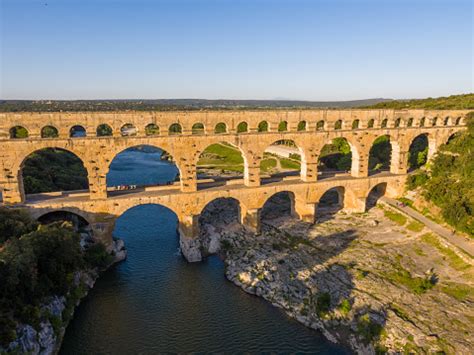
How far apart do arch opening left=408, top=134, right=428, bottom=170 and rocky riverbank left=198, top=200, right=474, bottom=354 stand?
11.3m

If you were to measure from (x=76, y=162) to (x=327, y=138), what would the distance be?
136ft

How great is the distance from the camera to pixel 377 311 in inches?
916

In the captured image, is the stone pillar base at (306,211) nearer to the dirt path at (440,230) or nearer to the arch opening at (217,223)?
the arch opening at (217,223)

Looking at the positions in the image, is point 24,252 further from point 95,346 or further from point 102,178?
point 102,178

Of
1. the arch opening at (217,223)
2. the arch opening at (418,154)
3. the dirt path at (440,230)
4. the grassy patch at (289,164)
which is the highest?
the arch opening at (418,154)

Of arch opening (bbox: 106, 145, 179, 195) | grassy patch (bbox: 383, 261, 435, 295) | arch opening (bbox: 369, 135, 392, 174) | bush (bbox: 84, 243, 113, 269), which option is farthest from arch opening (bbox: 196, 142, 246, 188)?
grassy patch (bbox: 383, 261, 435, 295)

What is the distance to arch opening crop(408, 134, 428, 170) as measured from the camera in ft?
145

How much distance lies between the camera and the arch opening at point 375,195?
131 ft

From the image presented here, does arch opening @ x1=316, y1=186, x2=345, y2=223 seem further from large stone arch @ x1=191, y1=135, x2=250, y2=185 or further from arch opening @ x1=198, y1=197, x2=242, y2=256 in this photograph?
large stone arch @ x1=191, y1=135, x2=250, y2=185

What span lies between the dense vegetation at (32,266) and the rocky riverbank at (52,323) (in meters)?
0.19

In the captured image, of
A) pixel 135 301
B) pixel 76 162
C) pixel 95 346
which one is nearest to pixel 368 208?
pixel 135 301

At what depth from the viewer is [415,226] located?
33.5 metres

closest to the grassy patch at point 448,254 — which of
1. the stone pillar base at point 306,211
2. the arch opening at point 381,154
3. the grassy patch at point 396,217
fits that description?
the grassy patch at point 396,217

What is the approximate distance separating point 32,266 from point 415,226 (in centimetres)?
3019
